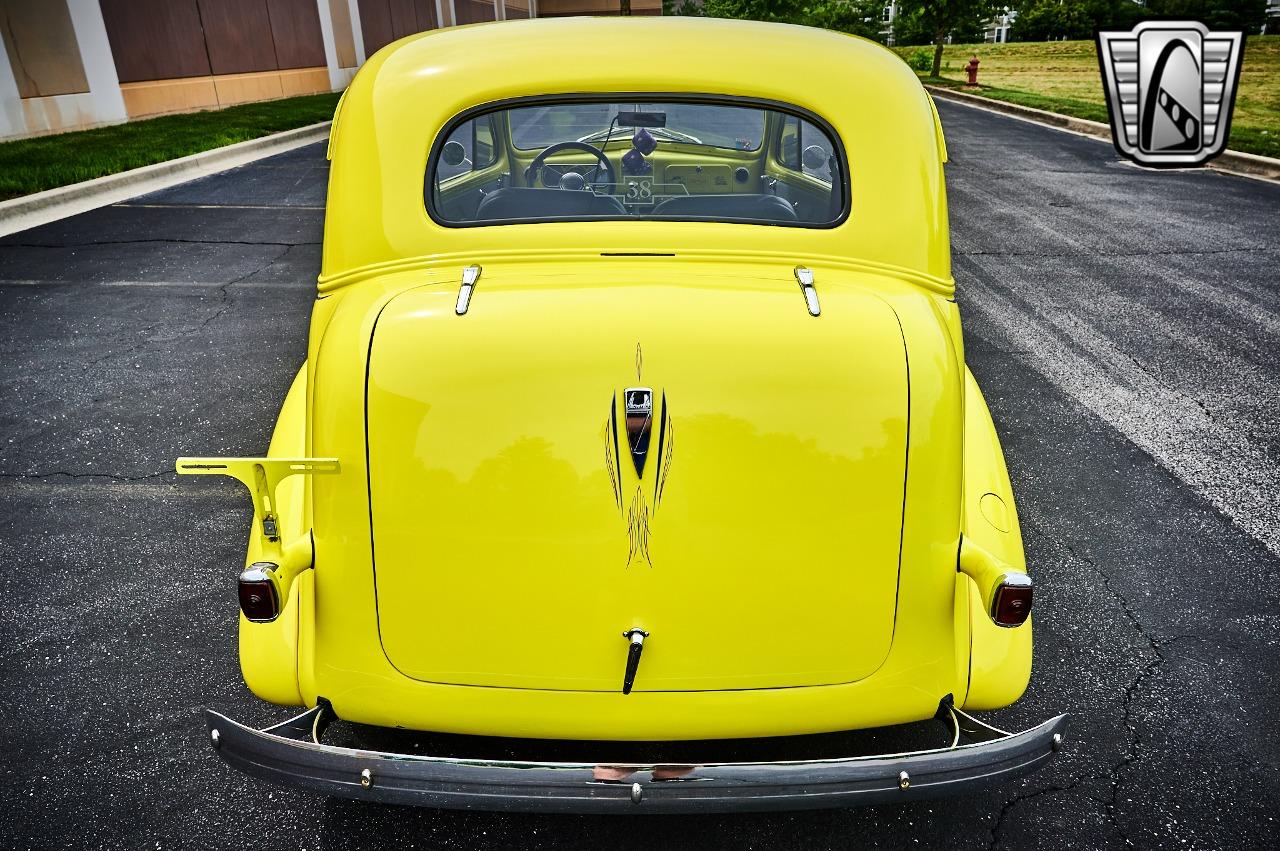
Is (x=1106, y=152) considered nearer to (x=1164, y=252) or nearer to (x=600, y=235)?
(x=1164, y=252)

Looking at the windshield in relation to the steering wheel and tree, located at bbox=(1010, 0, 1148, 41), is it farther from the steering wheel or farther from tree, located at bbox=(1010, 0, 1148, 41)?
tree, located at bbox=(1010, 0, 1148, 41)

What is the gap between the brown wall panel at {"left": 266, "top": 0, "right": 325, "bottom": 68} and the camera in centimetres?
1873

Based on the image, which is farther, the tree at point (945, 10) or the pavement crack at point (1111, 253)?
the tree at point (945, 10)

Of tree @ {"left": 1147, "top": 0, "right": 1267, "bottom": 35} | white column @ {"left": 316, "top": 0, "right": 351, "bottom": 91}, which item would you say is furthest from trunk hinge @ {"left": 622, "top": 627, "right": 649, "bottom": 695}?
tree @ {"left": 1147, "top": 0, "right": 1267, "bottom": 35}

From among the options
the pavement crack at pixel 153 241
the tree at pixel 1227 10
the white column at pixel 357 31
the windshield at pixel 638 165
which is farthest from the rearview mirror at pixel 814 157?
the tree at pixel 1227 10

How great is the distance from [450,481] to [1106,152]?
14031mm

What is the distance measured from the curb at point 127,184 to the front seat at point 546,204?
25.5 feet

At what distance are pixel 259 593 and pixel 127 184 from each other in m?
10.1

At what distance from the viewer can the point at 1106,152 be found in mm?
12859

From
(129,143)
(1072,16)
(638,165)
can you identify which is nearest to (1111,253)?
(638,165)

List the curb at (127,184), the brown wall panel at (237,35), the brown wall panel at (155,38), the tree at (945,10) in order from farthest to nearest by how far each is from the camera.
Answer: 1. the tree at (945,10)
2. the brown wall panel at (237,35)
3. the brown wall panel at (155,38)
4. the curb at (127,184)

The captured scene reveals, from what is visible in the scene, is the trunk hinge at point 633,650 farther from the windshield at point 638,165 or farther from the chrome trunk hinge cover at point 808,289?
the windshield at point 638,165

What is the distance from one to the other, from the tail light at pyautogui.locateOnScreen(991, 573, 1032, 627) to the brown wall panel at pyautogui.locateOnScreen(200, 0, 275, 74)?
61.5 ft

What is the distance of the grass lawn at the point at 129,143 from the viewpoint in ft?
31.5
